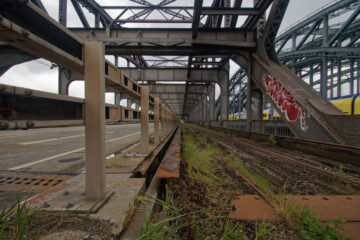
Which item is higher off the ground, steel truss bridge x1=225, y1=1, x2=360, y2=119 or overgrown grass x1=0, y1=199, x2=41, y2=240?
steel truss bridge x1=225, y1=1, x2=360, y2=119

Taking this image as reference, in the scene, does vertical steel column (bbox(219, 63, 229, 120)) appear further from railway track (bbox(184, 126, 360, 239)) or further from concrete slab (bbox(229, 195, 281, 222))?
concrete slab (bbox(229, 195, 281, 222))

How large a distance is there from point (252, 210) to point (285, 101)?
7096 mm

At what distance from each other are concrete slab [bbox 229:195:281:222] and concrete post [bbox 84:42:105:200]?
49.0 inches

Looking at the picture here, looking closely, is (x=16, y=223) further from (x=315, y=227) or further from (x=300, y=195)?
(x=300, y=195)

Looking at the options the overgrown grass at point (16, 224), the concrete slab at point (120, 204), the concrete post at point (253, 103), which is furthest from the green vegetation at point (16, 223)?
the concrete post at point (253, 103)

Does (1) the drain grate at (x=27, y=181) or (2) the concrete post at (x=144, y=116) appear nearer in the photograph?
(1) the drain grate at (x=27, y=181)

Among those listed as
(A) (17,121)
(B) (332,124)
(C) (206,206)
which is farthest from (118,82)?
(B) (332,124)

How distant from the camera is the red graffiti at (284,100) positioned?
250 inches

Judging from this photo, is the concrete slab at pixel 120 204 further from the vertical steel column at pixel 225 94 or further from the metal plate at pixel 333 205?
the vertical steel column at pixel 225 94

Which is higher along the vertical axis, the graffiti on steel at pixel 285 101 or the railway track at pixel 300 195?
the graffiti on steel at pixel 285 101

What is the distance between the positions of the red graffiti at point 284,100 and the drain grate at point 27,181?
7517 millimetres

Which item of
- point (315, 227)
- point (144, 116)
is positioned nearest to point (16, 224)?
point (315, 227)

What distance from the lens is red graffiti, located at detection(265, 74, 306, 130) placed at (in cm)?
636

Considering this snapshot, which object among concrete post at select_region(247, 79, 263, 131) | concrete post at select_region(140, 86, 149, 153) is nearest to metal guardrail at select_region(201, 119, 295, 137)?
concrete post at select_region(247, 79, 263, 131)
